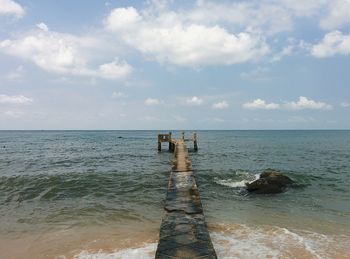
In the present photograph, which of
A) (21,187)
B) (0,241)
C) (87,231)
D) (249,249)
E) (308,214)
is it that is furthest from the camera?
(21,187)

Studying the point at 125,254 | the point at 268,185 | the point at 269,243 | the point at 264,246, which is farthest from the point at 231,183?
the point at 125,254

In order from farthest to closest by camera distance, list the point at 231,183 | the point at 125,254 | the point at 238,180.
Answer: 1. the point at 238,180
2. the point at 231,183
3. the point at 125,254

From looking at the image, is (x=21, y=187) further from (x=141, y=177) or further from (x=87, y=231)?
(x=87, y=231)

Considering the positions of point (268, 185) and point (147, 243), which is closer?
point (147, 243)

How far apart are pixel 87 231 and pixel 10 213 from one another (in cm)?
416

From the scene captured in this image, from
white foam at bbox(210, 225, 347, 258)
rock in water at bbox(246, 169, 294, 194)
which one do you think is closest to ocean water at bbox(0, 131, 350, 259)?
white foam at bbox(210, 225, 347, 258)

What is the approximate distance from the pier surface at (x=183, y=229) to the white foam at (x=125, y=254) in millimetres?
492

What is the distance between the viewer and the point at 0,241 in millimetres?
8727

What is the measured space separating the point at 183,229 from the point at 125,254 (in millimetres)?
1582

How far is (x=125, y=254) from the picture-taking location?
735 centimetres

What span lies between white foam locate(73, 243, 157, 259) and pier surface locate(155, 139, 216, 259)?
0.49 metres

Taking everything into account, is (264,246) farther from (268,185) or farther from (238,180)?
(238,180)

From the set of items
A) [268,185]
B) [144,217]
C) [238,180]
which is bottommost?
[144,217]

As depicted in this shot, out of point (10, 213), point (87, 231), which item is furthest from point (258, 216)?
point (10, 213)
